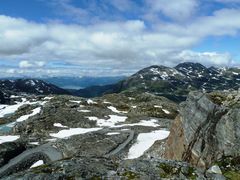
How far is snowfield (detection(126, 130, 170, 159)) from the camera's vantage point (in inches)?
2523

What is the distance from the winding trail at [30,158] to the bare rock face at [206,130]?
2505 cm

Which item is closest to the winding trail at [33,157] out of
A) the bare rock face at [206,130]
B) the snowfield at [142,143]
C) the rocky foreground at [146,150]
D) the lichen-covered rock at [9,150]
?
the rocky foreground at [146,150]

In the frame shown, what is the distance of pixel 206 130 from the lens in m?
37.4

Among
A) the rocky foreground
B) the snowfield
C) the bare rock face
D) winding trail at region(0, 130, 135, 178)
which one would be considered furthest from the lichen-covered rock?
the bare rock face

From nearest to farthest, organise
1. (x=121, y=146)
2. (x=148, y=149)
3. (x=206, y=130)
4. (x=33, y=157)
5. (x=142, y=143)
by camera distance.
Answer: (x=206, y=130)
(x=33, y=157)
(x=148, y=149)
(x=121, y=146)
(x=142, y=143)

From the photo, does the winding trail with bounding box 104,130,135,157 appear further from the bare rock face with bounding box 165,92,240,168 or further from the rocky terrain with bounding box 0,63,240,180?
the bare rock face with bounding box 165,92,240,168

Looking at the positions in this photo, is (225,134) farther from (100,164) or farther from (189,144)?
(100,164)

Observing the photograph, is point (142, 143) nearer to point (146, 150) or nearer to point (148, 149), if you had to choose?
point (146, 150)

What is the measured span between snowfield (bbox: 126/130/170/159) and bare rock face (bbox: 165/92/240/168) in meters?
16.1

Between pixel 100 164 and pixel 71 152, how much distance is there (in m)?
47.9

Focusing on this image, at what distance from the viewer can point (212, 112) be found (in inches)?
1495

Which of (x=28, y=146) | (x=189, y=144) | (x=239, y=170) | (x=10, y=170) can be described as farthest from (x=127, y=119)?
(x=239, y=170)

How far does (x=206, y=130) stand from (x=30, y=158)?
1449 inches

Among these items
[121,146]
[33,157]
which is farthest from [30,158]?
[121,146]
